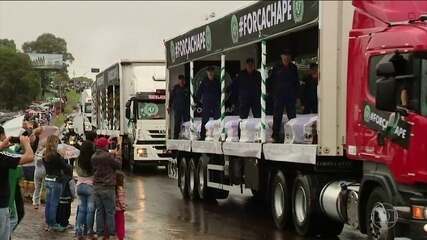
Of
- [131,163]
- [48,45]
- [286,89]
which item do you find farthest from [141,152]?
[48,45]

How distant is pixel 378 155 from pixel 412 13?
1.78 m

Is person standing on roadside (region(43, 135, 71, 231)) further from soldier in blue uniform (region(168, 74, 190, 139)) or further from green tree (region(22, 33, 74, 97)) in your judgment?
green tree (region(22, 33, 74, 97))

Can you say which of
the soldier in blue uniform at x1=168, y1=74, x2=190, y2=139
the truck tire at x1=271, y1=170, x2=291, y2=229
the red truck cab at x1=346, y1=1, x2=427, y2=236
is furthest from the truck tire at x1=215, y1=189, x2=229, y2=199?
the red truck cab at x1=346, y1=1, x2=427, y2=236

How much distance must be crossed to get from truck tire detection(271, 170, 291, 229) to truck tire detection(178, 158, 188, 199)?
540 cm

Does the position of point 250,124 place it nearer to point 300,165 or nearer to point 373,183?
point 300,165

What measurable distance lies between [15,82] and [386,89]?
10020 cm

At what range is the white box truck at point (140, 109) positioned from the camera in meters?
25.4

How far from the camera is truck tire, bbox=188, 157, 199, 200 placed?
16.5 metres

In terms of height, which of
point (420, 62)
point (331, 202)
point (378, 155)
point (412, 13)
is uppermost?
point (412, 13)

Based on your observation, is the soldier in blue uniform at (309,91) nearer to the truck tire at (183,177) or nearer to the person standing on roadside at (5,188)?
the truck tire at (183,177)

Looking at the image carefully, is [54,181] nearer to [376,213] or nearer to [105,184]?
[105,184]

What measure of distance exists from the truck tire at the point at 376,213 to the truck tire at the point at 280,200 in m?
2.76

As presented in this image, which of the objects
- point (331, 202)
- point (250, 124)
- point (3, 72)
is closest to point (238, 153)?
point (250, 124)

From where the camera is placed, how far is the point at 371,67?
8.56 metres
